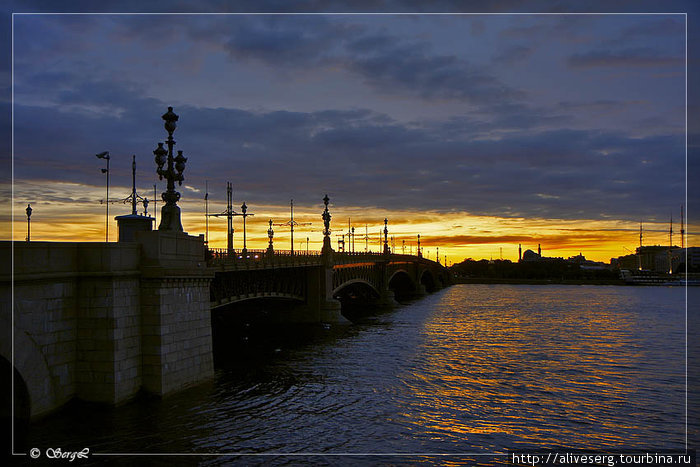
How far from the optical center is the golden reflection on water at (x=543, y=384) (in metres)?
22.1

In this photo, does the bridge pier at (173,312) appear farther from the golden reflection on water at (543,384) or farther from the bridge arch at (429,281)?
the bridge arch at (429,281)

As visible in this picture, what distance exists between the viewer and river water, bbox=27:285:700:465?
19.2 m

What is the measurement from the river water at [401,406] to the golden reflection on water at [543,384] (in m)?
0.09

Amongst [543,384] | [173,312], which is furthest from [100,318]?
[543,384]

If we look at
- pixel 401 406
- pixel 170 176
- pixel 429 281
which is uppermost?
pixel 170 176

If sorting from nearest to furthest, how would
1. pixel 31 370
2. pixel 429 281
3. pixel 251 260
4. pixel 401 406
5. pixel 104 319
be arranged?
pixel 31 370
pixel 104 319
pixel 401 406
pixel 251 260
pixel 429 281

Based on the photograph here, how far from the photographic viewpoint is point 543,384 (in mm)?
30688

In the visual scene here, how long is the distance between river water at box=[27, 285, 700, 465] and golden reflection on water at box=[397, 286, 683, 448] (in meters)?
0.09

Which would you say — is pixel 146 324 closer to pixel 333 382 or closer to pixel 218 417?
pixel 218 417

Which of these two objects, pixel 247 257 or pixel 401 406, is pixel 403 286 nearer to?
pixel 247 257

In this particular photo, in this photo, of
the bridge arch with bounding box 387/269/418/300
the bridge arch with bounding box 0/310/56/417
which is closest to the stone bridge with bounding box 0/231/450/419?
the bridge arch with bounding box 0/310/56/417

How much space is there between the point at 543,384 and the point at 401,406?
Result: 31.3 ft

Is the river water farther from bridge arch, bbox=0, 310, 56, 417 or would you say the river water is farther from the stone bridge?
the stone bridge

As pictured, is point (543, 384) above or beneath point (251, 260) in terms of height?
beneath
